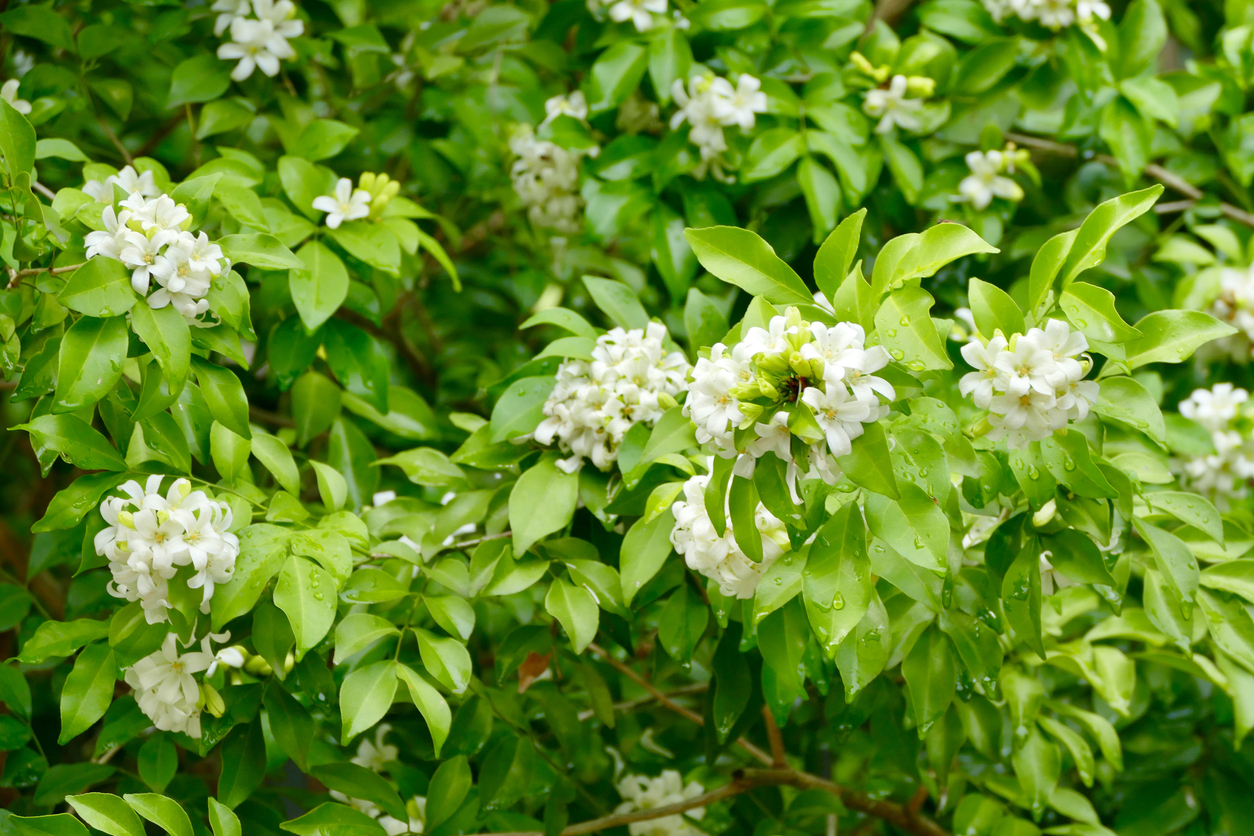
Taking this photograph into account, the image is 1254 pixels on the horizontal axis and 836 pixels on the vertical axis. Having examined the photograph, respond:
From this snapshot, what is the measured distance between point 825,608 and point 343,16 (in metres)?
1.12

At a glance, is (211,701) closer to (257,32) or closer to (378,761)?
(378,761)

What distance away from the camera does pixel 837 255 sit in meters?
A: 0.88

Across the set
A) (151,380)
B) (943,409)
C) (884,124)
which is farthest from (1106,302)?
(151,380)

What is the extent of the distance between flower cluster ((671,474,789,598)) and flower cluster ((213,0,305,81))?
2.87 ft

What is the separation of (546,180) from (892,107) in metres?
0.52

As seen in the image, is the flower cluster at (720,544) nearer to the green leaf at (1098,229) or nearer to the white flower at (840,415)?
the white flower at (840,415)

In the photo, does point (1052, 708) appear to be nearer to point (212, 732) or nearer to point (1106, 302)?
point (1106, 302)

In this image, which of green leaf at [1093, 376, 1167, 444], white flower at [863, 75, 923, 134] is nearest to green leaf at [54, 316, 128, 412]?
green leaf at [1093, 376, 1167, 444]

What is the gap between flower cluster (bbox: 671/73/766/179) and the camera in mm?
1368

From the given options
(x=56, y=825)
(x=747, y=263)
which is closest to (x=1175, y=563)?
(x=747, y=263)

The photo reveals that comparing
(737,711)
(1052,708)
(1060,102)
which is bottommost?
(1052,708)

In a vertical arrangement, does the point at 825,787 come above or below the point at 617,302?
below

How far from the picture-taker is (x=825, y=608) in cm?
80

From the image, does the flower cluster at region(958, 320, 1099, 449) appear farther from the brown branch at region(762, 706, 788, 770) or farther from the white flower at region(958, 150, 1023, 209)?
the white flower at region(958, 150, 1023, 209)
